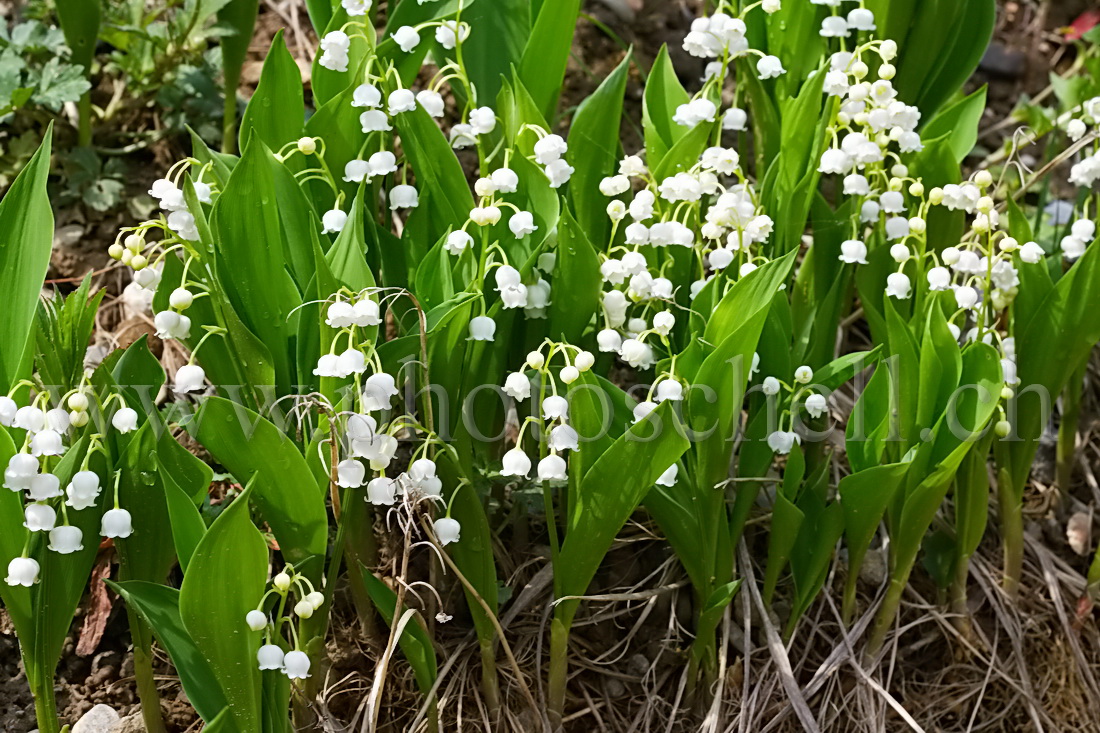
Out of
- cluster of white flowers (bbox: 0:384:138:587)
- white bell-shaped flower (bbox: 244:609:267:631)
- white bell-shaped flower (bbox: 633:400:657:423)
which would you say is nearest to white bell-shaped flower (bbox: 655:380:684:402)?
white bell-shaped flower (bbox: 633:400:657:423)

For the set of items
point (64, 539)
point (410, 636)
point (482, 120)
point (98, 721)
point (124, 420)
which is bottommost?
point (98, 721)

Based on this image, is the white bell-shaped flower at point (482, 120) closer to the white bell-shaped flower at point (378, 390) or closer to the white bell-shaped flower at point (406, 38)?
the white bell-shaped flower at point (406, 38)

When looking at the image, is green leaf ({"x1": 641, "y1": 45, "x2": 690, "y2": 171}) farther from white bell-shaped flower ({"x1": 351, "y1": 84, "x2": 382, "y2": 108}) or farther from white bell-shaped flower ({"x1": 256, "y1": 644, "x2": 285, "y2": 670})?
white bell-shaped flower ({"x1": 256, "y1": 644, "x2": 285, "y2": 670})

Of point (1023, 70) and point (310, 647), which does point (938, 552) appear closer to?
point (310, 647)

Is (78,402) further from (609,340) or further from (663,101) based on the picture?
(663,101)

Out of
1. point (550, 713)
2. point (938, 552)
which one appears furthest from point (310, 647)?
point (938, 552)

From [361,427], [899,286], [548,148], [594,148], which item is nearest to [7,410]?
[361,427]

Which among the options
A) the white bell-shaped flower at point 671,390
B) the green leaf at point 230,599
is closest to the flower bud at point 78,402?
the green leaf at point 230,599
